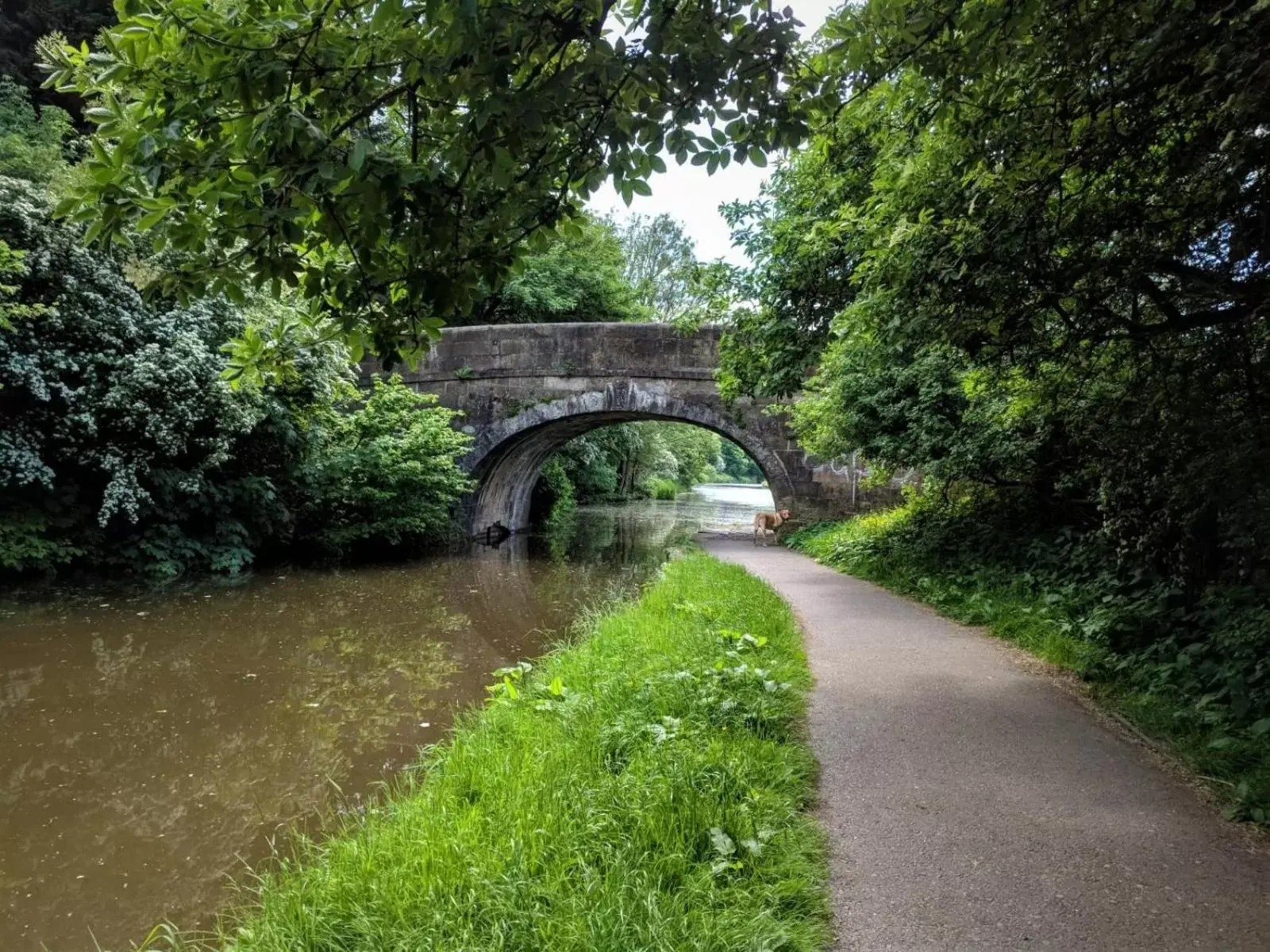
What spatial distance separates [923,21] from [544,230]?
1.11 metres

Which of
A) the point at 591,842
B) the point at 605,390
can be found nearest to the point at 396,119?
the point at 591,842

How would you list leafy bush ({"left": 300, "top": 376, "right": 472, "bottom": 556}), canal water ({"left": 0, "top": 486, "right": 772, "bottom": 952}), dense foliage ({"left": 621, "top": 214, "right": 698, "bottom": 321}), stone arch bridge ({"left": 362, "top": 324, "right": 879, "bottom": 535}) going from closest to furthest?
1. canal water ({"left": 0, "top": 486, "right": 772, "bottom": 952})
2. leafy bush ({"left": 300, "top": 376, "right": 472, "bottom": 556})
3. stone arch bridge ({"left": 362, "top": 324, "right": 879, "bottom": 535})
4. dense foliage ({"left": 621, "top": 214, "right": 698, "bottom": 321})

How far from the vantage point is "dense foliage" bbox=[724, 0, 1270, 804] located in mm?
2324

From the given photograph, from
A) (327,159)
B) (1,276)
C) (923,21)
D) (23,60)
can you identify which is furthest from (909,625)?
(23,60)

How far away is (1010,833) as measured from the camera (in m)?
2.49

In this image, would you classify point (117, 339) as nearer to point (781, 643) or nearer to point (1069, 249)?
point (781, 643)

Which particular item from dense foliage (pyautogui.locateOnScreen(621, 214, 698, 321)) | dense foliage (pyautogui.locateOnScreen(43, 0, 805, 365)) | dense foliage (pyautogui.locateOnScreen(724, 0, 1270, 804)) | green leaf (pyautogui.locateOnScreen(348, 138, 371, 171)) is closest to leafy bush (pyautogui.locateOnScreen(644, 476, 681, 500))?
dense foliage (pyautogui.locateOnScreen(621, 214, 698, 321))

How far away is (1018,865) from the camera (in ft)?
7.52

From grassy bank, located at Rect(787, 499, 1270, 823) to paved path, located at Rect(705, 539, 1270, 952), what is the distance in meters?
0.21

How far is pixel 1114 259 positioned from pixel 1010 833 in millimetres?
2323

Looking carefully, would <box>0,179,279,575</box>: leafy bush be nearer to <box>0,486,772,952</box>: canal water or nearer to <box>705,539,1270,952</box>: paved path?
<box>0,486,772,952</box>: canal water

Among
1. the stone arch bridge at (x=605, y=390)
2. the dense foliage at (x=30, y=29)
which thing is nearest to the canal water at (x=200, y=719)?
the stone arch bridge at (x=605, y=390)

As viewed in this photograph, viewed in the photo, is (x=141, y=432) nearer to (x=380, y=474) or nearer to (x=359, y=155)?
(x=380, y=474)

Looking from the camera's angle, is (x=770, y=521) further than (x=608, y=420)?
No
